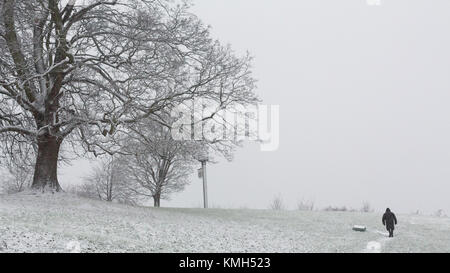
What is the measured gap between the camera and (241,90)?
2167 cm

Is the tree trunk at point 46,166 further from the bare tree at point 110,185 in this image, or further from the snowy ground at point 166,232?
the bare tree at point 110,185

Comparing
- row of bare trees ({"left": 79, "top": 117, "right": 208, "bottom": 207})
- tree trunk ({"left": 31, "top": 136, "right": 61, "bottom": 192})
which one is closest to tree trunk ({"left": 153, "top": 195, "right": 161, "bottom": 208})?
row of bare trees ({"left": 79, "top": 117, "right": 208, "bottom": 207})

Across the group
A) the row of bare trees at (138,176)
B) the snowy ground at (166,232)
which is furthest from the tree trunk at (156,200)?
the snowy ground at (166,232)

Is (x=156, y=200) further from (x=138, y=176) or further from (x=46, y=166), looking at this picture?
(x=46, y=166)

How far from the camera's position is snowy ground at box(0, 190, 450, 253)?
12.4 metres

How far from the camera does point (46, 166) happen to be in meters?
21.5

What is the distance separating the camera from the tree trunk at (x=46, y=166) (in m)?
21.2

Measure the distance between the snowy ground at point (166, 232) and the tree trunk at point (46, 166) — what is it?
0.78m

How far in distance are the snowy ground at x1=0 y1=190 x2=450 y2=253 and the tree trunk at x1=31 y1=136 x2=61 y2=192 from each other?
0.78 meters

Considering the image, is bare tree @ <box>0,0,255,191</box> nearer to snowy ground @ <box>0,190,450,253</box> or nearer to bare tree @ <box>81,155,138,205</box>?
snowy ground @ <box>0,190,450,253</box>

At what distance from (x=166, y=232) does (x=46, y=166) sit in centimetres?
822

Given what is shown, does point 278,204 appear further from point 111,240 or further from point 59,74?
point 111,240
